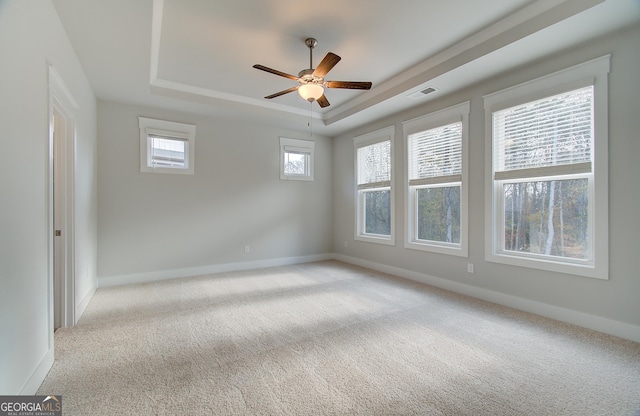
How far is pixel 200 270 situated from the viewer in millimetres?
4980

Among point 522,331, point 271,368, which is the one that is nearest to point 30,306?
point 271,368

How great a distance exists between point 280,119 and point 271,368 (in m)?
4.28

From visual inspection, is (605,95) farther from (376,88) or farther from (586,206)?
(376,88)

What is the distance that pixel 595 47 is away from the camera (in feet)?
8.96

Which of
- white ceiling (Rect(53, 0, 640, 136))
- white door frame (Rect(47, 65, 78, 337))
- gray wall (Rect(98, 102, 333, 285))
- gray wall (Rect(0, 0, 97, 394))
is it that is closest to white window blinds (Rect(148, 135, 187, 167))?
gray wall (Rect(98, 102, 333, 285))

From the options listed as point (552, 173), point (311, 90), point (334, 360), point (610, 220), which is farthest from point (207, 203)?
point (610, 220)

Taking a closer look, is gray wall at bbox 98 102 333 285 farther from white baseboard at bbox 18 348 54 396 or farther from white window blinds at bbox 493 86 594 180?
white window blinds at bbox 493 86 594 180

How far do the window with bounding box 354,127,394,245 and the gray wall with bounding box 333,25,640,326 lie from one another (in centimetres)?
79

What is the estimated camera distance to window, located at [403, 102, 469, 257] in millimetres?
3912

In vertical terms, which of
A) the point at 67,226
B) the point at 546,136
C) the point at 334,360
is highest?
the point at 546,136

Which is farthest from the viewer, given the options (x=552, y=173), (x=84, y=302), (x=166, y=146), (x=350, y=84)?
(x=166, y=146)

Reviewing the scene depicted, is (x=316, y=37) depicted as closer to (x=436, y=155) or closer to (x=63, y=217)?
(x=436, y=155)

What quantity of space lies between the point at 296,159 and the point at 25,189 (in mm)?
4619

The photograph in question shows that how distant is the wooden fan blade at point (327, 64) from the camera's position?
2.55 meters
